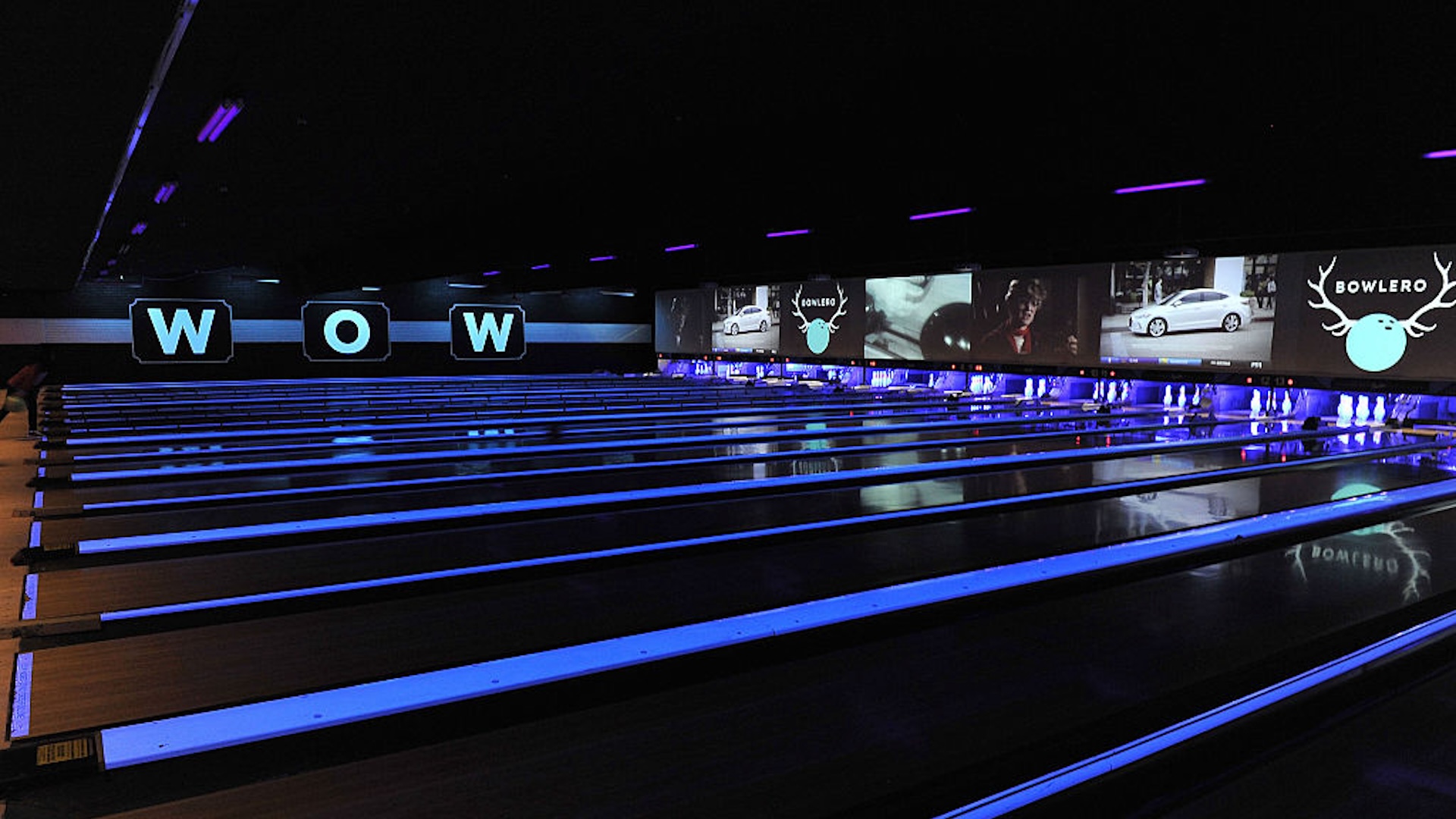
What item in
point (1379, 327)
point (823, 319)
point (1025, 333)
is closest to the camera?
point (1379, 327)

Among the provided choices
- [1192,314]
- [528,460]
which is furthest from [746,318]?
[528,460]

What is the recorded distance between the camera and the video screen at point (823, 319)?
12289 mm

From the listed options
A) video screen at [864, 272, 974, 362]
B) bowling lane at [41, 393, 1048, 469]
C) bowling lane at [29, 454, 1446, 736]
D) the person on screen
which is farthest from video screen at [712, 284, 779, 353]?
bowling lane at [29, 454, 1446, 736]

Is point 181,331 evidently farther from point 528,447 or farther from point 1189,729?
point 1189,729

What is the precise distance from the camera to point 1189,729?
1872 mm

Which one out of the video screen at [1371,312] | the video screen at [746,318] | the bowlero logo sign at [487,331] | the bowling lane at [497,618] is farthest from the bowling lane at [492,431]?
the bowlero logo sign at [487,331]

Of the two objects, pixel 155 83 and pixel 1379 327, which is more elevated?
pixel 155 83

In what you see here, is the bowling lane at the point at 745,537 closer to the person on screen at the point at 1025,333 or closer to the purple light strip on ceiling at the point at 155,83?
the purple light strip on ceiling at the point at 155,83

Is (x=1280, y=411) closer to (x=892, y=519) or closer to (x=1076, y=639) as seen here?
(x=892, y=519)

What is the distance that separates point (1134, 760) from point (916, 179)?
4271mm

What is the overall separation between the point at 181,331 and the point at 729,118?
12.6m

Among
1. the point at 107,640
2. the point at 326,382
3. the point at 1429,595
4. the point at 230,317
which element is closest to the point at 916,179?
the point at 1429,595

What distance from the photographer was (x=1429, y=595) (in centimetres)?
280

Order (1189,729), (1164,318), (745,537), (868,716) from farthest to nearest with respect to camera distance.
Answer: (1164,318)
(745,537)
(868,716)
(1189,729)
